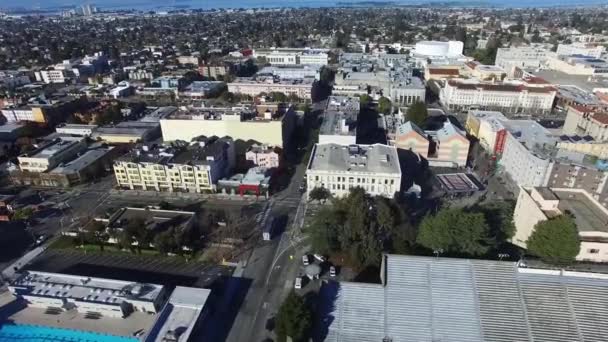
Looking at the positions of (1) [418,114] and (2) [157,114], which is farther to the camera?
(2) [157,114]

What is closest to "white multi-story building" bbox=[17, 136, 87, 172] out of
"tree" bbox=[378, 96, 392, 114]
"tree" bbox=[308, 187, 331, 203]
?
"tree" bbox=[308, 187, 331, 203]

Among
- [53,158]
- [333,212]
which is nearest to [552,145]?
[333,212]

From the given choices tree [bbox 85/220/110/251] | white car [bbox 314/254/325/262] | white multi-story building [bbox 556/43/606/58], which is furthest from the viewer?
white multi-story building [bbox 556/43/606/58]

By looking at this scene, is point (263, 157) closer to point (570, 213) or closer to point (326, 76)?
point (570, 213)

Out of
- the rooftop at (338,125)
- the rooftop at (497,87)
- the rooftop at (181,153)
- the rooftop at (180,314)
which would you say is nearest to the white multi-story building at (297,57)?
the rooftop at (497,87)

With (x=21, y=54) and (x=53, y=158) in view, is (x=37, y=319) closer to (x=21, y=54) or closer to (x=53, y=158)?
(x=53, y=158)

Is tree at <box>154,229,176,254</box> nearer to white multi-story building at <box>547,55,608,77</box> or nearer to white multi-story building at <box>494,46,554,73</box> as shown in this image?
white multi-story building at <box>547,55,608,77</box>

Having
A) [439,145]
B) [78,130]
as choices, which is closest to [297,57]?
[78,130]
